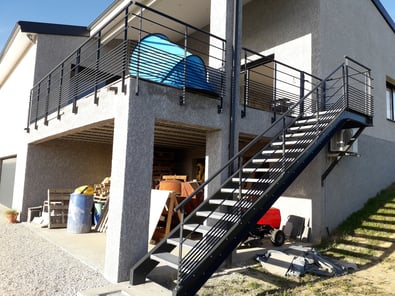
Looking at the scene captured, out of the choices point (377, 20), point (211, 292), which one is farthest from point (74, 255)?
point (377, 20)

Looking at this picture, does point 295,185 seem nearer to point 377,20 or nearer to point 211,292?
point 211,292

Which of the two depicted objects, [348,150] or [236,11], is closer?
[236,11]

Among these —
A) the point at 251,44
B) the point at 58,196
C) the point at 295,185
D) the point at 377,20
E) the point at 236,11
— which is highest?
the point at 377,20

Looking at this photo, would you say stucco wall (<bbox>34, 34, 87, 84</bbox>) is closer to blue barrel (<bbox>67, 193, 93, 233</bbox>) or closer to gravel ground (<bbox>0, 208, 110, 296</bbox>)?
blue barrel (<bbox>67, 193, 93, 233</bbox>)

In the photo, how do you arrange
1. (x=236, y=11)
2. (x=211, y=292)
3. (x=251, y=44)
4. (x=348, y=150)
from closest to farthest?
(x=211, y=292)
(x=236, y=11)
(x=348, y=150)
(x=251, y=44)

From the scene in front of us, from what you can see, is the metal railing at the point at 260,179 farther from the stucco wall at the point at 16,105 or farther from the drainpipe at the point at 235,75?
the stucco wall at the point at 16,105

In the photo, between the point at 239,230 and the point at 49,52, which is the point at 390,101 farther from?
the point at 49,52

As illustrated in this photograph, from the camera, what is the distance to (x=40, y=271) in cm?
527

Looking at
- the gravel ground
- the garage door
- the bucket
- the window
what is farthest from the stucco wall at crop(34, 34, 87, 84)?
the window

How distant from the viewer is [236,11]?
6.75 meters

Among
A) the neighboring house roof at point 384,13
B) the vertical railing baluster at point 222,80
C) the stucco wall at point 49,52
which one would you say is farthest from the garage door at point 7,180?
the neighboring house roof at point 384,13

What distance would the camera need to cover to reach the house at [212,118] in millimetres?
4949

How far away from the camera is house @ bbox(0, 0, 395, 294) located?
16.2 feet

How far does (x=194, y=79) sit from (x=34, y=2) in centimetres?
607
